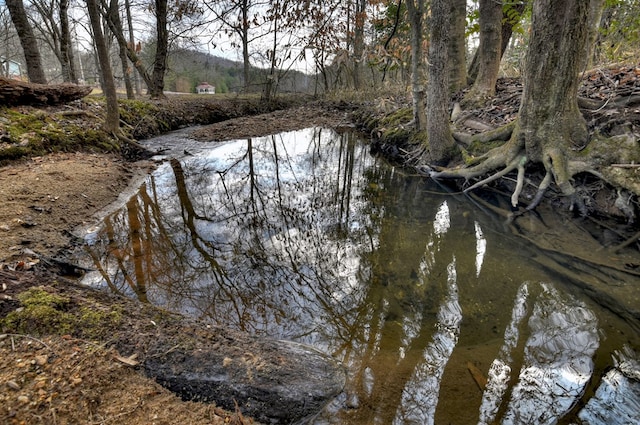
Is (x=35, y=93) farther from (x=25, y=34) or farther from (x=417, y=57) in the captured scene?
(x=417, y=57)

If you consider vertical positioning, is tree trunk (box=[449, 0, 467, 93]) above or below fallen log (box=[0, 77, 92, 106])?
above

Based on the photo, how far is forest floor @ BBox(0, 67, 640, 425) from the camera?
5.49ft

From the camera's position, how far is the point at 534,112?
5.00 metres

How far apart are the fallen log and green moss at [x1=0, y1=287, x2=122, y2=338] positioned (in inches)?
261

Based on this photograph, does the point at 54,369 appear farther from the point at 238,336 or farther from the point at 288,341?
the point at 288,341

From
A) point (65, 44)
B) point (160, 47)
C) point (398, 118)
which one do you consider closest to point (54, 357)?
point (398, 118)

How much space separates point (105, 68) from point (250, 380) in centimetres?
763

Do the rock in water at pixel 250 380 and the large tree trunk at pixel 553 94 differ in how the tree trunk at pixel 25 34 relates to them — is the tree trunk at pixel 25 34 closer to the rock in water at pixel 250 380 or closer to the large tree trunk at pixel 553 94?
the rock in water at pixel 250 380

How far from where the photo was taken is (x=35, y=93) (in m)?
7.30

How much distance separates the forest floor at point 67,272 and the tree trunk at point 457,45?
1542 millimetres

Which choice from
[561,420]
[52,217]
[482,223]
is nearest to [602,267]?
[482,223]

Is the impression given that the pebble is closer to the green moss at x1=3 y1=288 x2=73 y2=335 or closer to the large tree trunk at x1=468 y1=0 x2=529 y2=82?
the green moss at x1=3 y1=288 x2=73 y2=335

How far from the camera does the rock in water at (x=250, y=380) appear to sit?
196cm

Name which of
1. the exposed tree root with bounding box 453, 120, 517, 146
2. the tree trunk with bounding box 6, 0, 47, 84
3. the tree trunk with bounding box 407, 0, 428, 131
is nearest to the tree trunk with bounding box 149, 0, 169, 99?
the tree trunk with bounding box 6, 0, 47, 84
